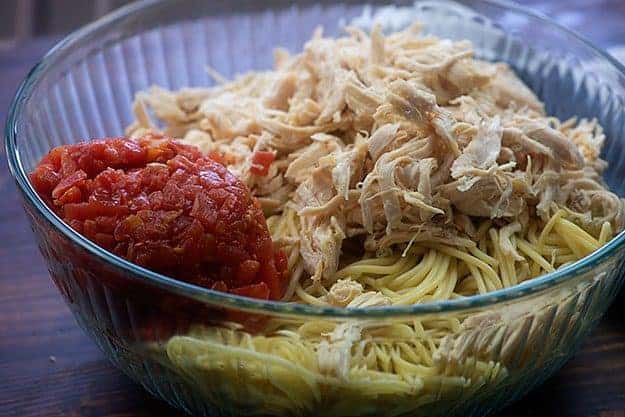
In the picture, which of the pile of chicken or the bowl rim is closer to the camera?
the bowl rim

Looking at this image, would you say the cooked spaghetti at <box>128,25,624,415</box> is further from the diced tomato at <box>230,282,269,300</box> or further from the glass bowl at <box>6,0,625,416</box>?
the diced tomato at <box>230,282,269,300</box>

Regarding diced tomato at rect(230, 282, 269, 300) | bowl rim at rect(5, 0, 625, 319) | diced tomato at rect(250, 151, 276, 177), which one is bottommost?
diced tomato at rect(230, 282, 269, 300)

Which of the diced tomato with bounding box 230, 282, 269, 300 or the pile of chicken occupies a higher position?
the pile of chicken

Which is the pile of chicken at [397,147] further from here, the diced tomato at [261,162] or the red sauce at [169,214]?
the red sauce at [169,214]

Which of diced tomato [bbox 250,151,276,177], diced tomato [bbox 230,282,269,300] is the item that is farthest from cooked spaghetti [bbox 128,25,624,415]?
diced tomato [bbox 230,282,269,300]

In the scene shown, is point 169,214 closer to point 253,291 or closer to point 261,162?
point 253,291

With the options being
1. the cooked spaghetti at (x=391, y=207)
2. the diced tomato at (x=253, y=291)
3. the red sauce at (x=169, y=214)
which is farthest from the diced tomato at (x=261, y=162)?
the diced tomato at (x=253, y=291)
